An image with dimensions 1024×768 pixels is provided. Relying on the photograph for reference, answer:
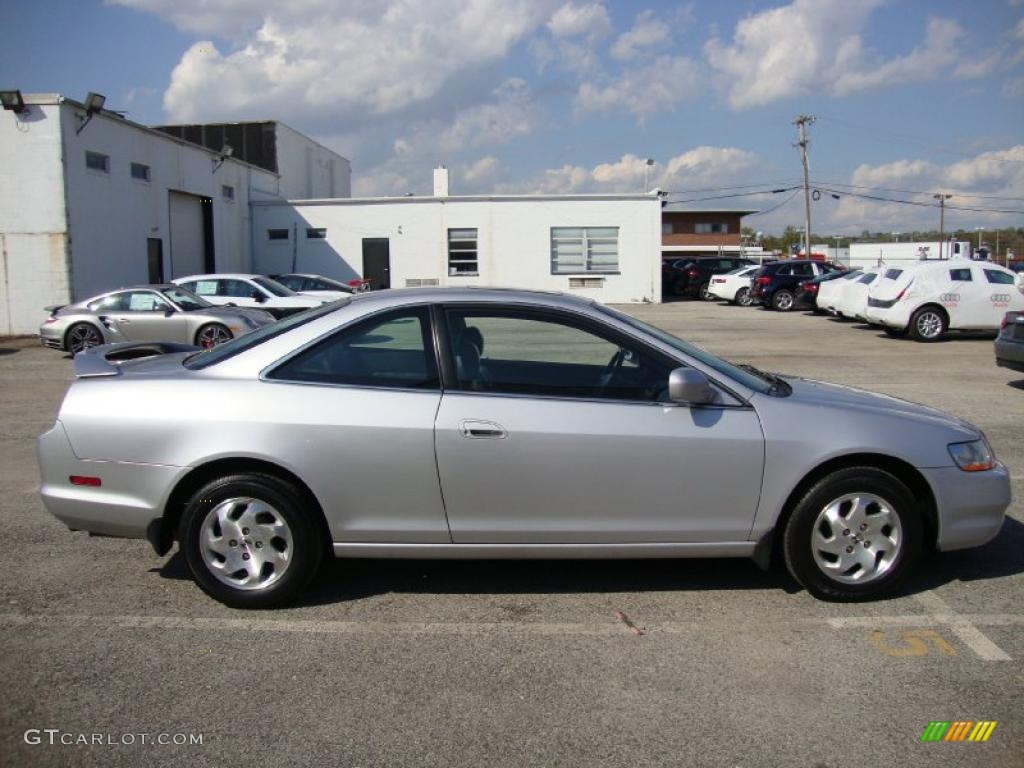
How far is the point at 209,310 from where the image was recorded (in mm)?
15172

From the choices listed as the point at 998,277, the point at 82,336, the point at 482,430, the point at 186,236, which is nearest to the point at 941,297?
the point at 998,277

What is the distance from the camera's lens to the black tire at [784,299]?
28344 mm

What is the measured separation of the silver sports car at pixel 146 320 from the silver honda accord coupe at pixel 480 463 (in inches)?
434

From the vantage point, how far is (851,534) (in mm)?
4285

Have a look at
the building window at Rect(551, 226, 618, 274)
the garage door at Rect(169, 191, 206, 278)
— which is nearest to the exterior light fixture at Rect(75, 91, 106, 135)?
the garage door at Rect(169, 191, 206, 278)

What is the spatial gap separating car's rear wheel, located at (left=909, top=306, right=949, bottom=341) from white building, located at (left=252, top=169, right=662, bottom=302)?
16994 millimetres

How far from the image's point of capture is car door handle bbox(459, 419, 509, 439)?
163 inches

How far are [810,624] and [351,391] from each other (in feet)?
8.14

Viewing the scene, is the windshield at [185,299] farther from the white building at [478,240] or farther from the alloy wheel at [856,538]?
the white building at [478,240]

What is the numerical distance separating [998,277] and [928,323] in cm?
168

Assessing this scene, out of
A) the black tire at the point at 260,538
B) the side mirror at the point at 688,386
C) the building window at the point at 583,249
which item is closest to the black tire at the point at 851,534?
the side mirror at the point at 688,386

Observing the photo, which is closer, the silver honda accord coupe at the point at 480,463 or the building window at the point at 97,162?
the silver honda accord coupe at the point at 480,463

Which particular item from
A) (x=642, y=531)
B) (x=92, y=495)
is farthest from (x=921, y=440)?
(x=92, y=495)

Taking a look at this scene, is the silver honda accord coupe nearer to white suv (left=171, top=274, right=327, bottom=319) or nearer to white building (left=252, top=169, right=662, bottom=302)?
white suv (left=171, top=274, right=327, bottom=319)
